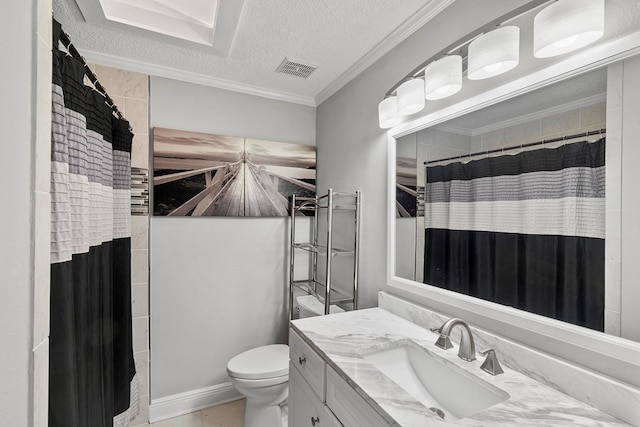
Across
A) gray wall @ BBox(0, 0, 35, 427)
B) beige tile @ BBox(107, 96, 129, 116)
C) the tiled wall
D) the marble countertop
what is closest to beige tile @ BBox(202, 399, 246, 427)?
the tiled wall

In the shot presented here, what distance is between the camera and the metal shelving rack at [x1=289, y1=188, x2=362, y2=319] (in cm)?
194

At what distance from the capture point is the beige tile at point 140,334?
198 cm

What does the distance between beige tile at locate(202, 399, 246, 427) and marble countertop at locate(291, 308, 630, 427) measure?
1.14 metres

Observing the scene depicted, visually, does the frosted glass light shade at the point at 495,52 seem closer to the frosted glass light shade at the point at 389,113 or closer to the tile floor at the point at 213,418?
the frosted glass light shade at the point at 389,113

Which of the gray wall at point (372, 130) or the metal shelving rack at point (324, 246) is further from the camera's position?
the metal shelving rack at point (324, 246)

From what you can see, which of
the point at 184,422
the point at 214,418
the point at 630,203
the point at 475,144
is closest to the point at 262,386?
the point at 214,418

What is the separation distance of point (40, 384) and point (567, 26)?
149 centimetres

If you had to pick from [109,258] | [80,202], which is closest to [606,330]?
[80,202]

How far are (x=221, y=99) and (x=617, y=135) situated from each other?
2168 millimetres

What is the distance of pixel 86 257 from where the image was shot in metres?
1.03

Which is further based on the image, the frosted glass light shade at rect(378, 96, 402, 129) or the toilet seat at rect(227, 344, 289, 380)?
the toilet seat at rect(227, 344, 289, 380)

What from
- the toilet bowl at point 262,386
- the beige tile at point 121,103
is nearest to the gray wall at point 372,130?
the toilet bowl at point 262,386

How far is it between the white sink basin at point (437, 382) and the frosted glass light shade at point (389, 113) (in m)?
1.05

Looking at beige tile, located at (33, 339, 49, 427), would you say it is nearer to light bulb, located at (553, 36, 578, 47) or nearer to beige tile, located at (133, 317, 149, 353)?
light bulb, located at (553, 36, 578, 47)
